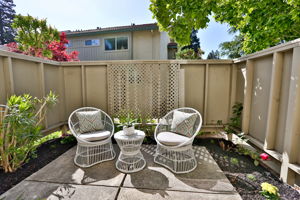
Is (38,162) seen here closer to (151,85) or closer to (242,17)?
(151,85)

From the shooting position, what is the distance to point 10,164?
7.22 feet

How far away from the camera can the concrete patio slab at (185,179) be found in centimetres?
186

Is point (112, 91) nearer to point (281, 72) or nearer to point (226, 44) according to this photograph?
point (281, 72)

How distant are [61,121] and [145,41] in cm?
590

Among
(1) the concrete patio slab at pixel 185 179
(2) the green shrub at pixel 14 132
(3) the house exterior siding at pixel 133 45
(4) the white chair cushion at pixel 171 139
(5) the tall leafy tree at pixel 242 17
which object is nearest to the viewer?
(1) the concrete patio slab at pixel 185 179

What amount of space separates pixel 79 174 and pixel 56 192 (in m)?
0.41

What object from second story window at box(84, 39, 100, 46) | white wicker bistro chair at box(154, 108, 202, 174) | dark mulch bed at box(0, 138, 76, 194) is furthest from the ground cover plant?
second story window at box(84, 39, 100, 46)

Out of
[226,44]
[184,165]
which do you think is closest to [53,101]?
[184,165]

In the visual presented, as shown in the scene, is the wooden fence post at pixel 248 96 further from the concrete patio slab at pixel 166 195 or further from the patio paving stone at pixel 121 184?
the concrete patio slab at pixel 166 195

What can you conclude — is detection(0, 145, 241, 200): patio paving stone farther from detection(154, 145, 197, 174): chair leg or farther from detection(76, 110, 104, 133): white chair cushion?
detection(76, 110, 104, 133): white chair cushion

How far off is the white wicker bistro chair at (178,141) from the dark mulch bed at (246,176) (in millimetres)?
589

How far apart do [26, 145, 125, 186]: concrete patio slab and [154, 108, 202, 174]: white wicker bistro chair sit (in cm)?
83

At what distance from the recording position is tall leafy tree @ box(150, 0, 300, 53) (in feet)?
11.2

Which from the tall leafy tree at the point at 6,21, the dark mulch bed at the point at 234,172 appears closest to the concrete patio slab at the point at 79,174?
the dark mulch bed at the point at 234,172
